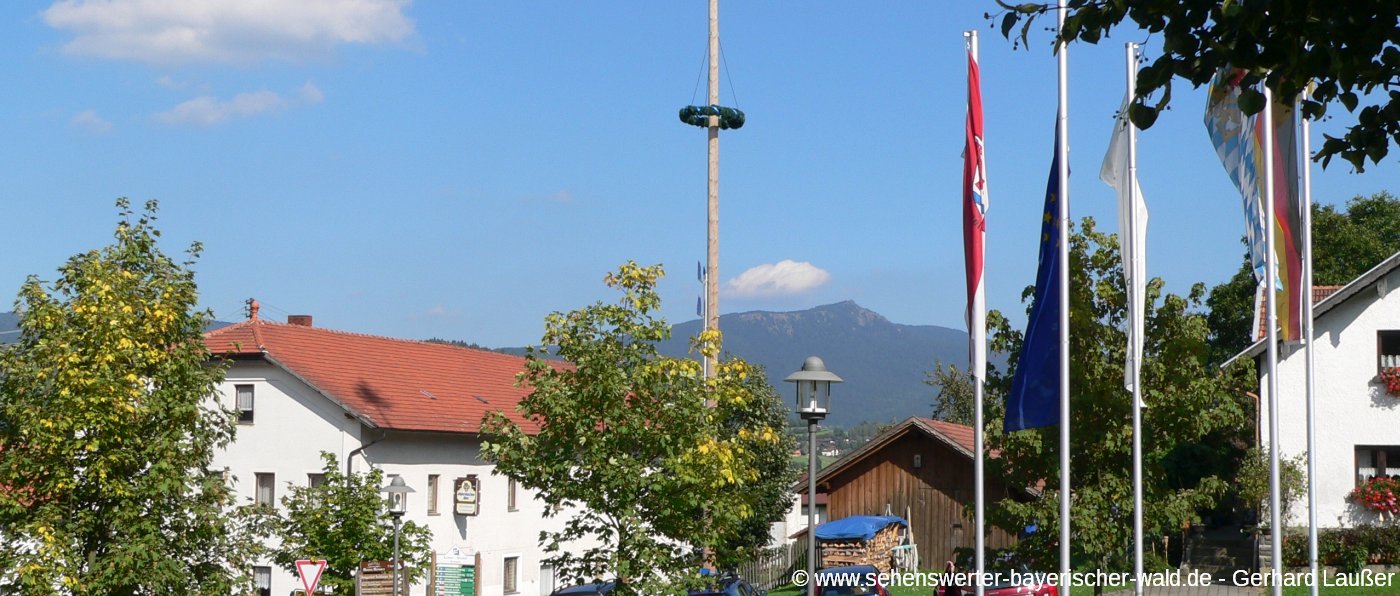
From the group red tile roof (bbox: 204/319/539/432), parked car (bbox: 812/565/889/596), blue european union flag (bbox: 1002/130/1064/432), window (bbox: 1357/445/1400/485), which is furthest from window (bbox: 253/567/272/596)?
window (bbox: 1357/445/1400/485)

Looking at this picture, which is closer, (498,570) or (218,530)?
(218,530)

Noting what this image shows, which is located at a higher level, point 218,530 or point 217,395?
point 217,395

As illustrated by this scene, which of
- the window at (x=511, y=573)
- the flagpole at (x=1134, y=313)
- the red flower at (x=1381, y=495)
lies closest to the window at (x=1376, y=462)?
the red flower at (x=1381, y=495)

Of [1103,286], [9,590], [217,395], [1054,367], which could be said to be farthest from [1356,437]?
[9,590]

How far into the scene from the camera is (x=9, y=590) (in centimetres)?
1792

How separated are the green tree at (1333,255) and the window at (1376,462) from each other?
1871cm

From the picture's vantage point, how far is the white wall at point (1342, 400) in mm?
31062

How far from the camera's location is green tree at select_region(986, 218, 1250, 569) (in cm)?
1917

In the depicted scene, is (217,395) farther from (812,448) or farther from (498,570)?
(498,570)

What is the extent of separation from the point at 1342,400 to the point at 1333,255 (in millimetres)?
21418

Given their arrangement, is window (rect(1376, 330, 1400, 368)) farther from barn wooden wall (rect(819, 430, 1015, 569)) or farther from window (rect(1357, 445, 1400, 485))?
barn wooden wall (rect(819, 430, 1015, 569))

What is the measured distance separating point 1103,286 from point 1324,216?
36885 mm

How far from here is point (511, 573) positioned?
38.9 m

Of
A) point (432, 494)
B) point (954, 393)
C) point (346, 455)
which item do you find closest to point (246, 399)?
point (346, 455)
